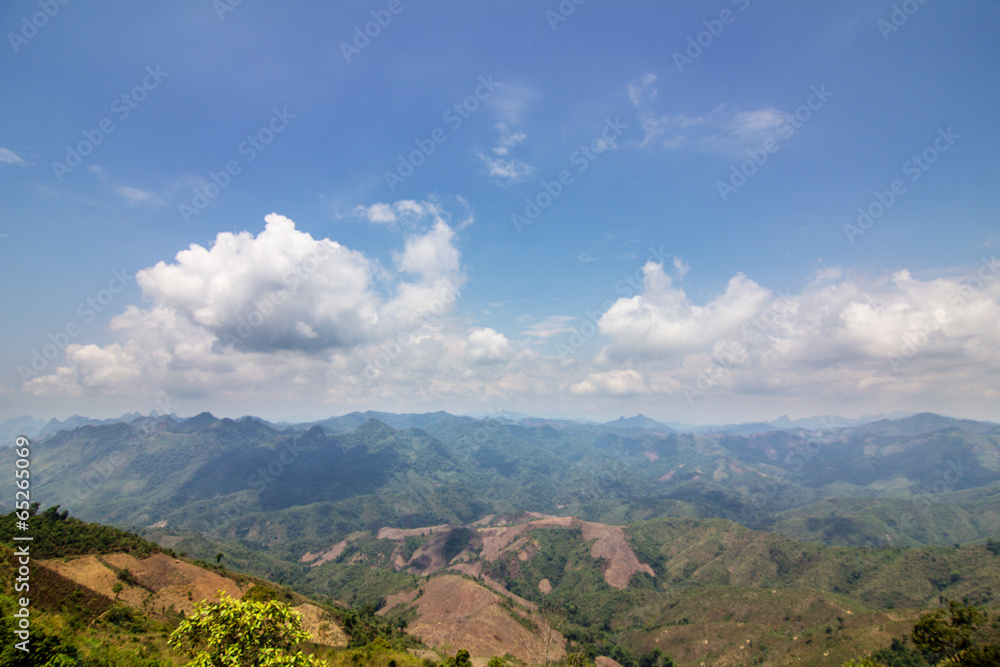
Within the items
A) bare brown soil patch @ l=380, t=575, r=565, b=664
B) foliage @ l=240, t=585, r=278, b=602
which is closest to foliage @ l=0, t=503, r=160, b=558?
foliage @ l=240, t=585, r=278, b=602

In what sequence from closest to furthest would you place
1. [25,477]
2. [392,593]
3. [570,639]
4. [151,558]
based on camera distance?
[25,477]
[151,558]
[570,639]
[392,593]

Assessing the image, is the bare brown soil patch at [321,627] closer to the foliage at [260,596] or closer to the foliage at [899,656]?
the foliage at [260,596]

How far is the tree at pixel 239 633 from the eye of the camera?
18219 mm

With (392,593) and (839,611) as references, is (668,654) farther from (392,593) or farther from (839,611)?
(392,593)

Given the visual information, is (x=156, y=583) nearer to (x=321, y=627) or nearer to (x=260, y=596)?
(x=321, y=627)

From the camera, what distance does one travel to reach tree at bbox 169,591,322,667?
59.8 ft

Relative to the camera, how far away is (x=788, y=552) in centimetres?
19788

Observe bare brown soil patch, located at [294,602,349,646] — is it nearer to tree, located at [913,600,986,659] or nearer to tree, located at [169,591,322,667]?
tree, located at [169,591,322,667]

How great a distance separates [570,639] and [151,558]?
141565 mm

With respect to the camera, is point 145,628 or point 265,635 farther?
point 145,628

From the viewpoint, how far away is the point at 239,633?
61.3 feet

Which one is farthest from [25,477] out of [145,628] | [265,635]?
[145,628]

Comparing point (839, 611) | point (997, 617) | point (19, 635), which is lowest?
point (839, 611)

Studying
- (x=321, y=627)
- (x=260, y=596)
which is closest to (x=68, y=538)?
(x=321, y=627)
